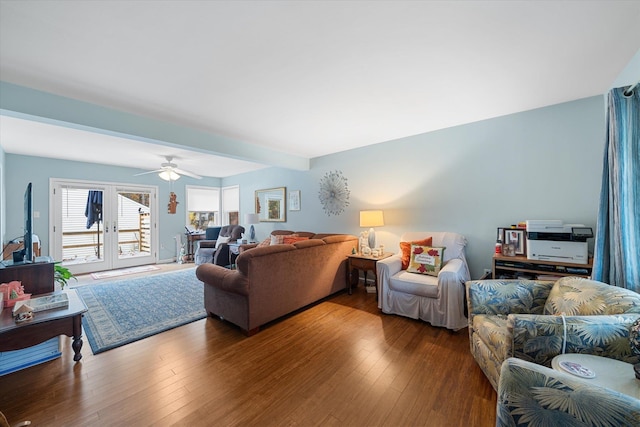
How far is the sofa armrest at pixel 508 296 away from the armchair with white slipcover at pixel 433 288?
55 cm

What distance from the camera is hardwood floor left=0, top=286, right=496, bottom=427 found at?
1524 millimetres

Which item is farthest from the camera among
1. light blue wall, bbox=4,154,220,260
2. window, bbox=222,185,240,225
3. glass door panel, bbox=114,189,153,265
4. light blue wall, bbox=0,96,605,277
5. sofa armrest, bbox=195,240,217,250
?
window, bbox=222,185,240,225

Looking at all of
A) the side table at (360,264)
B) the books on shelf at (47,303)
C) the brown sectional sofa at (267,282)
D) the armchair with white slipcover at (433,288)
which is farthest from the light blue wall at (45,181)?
the armchair with white slipcover at (433,288)

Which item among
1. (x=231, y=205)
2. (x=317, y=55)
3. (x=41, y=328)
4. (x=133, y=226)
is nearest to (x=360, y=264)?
(x=317, y=55)

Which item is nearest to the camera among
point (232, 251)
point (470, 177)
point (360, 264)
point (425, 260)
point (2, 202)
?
point (425, 260)

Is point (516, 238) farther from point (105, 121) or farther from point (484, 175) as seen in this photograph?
point (105, 121)

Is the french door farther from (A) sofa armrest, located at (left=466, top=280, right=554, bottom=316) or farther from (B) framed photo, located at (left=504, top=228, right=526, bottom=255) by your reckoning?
(B) framed photo, located at (left=504, top=228, right=526, bottom=255)

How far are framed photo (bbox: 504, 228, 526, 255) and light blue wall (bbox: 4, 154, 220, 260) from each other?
7.27m

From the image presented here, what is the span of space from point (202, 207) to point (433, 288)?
6809 millimetres

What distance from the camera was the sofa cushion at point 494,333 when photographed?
1.42m

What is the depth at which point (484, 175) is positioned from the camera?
10.2 ft

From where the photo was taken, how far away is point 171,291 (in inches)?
155

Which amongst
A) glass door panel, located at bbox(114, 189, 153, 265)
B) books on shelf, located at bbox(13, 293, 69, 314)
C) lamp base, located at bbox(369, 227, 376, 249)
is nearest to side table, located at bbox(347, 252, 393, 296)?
lamp base, located at bbox(369, 227, 376, 249)

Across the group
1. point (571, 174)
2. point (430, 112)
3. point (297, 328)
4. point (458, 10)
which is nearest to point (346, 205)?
point (430, 112)
